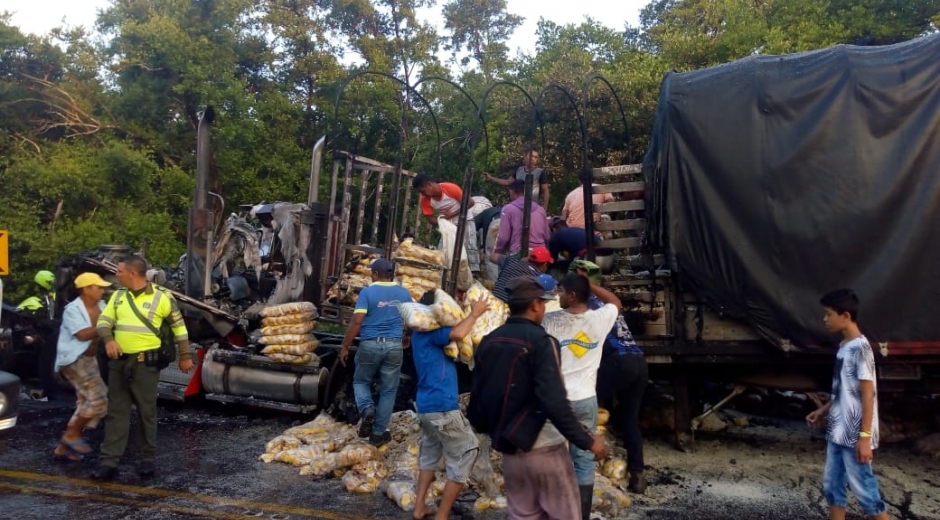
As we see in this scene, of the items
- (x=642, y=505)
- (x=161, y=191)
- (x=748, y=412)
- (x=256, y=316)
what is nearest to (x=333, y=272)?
(x=256, y=316)

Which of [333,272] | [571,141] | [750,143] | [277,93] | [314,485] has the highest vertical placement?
[277,93]

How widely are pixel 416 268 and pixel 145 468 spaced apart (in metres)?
2.83

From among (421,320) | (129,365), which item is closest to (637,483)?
(421,320)

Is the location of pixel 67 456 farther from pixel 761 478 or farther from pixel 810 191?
pixel 810 191

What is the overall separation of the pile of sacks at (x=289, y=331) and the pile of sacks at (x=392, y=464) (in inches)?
28.9

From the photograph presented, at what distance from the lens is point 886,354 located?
19.2 feet

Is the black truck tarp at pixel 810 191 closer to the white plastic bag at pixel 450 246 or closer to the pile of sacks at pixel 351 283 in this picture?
the white plastic bag at pixel 450 246

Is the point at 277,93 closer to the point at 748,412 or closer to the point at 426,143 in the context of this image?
the point at 426,143

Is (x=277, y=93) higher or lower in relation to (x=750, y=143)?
higher

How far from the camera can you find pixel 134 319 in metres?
6.04

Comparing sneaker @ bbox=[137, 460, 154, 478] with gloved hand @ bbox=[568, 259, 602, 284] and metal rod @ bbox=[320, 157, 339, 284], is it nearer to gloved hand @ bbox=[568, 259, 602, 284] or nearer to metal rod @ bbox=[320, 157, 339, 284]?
metal rod @ bbox=[320, 157, 339, 284]

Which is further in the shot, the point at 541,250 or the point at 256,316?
the point at 256,316

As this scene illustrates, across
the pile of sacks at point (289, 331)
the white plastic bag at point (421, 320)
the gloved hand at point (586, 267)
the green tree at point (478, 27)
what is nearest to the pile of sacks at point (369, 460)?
the pile of sacks at point (289, 331)

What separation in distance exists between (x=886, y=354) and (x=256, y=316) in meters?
6.26
